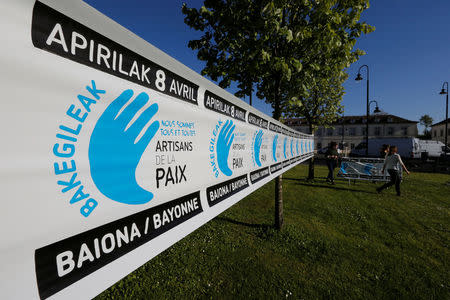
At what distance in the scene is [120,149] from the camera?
1103 millimetres

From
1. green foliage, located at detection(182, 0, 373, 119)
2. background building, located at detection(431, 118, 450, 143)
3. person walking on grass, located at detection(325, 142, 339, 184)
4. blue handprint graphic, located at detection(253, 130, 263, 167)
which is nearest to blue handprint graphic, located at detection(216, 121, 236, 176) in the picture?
blue handprint graphic, located at detection(253, 130, 263, 167)

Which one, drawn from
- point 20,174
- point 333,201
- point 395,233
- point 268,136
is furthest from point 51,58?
point 333,201

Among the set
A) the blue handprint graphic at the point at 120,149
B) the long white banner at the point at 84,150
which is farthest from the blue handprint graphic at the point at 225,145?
the blue handprint graphic at the point at 120,149

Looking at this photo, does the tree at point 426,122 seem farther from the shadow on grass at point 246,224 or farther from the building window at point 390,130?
the shadow on grass at point 246,224

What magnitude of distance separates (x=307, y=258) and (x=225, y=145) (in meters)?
2.97

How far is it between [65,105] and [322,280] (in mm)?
3954

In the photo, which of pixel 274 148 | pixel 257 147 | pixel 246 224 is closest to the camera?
pixel 257 147

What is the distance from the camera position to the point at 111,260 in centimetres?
103

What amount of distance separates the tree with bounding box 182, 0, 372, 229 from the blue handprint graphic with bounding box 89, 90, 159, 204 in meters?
2.70

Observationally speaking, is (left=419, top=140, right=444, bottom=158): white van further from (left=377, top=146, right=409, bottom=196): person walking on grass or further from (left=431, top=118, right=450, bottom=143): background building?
(left=431, top=118, right=450, bottom=143): background building

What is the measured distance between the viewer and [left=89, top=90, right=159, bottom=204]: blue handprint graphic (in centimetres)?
100

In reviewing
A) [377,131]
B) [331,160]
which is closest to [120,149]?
[331,160]

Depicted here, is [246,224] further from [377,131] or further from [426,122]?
[426,122]

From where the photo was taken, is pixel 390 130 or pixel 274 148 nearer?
pixel 274 148
